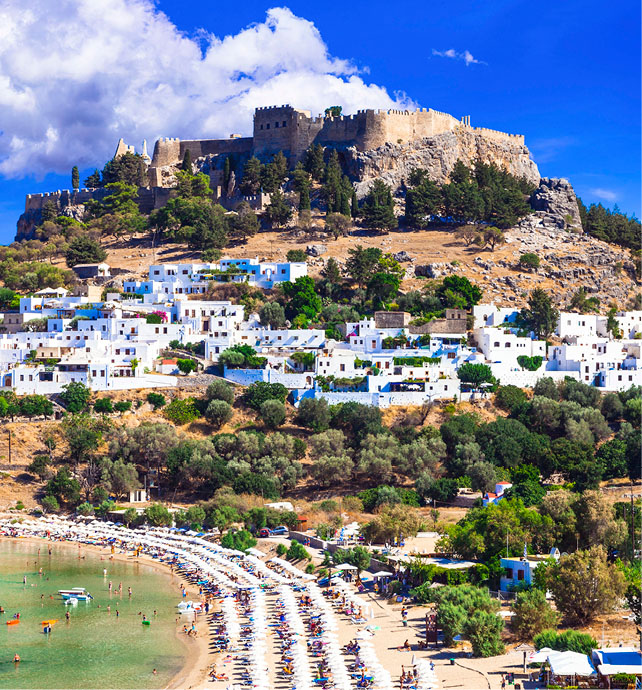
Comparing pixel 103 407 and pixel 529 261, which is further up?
pixel 529 261

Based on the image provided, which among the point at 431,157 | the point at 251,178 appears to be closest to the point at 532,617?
the point at 251,178

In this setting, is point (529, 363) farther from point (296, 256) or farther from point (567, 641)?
point (567, 641)

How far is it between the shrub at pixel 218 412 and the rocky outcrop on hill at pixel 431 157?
2894 centimetres

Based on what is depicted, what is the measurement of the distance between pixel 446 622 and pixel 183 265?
138ft

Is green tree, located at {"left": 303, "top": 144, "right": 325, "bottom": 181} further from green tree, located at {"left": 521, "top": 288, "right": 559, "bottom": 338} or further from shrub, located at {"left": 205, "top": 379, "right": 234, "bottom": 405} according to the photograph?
shrub, located at {"left": 205, "top": 379, "right": 234, "bottom": 405}

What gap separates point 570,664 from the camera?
2348 cm

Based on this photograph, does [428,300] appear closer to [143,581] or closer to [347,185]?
[347,185]

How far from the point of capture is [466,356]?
56.2 metres

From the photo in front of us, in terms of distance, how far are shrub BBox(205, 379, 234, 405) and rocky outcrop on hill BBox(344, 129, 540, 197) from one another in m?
27.4

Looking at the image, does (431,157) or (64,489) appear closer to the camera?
(64,489)

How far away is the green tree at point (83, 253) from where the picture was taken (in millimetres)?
70188

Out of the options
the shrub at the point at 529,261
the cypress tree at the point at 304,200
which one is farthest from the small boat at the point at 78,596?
the cypress tree at the point at 304,200

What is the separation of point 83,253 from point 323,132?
2062 centimetres

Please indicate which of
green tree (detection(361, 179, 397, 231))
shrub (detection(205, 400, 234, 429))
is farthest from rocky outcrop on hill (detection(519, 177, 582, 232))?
shrub (detection(205, 400, 234, 429))
